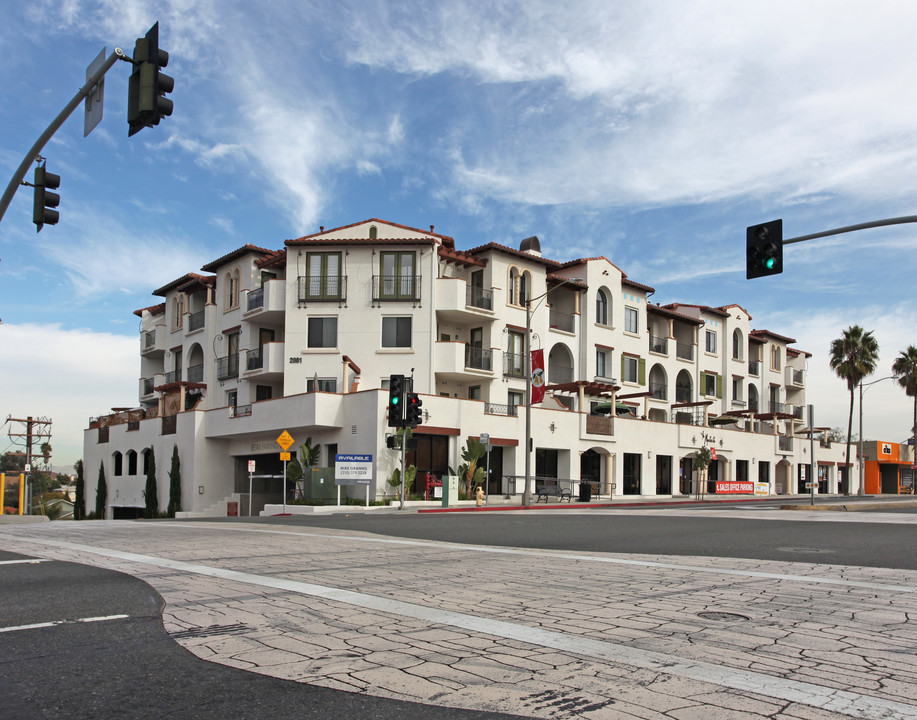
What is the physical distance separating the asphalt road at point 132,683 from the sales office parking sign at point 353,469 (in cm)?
2613

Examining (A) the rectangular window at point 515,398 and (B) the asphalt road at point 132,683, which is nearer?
(B) the asphalt road at point 132,683

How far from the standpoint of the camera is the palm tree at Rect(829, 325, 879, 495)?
216ft

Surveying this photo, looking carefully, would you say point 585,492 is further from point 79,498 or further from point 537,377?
point 79,498

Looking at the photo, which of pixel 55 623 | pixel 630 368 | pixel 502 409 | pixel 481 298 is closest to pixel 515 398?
pixel 502 409

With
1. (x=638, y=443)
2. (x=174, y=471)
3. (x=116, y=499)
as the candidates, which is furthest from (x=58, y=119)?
(x=116, y=499)

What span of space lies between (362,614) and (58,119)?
9717 millimetres

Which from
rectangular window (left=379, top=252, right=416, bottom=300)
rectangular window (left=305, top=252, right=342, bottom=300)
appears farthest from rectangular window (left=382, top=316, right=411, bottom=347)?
rectangular window (left=305, top=252, right=342, bottom=300)

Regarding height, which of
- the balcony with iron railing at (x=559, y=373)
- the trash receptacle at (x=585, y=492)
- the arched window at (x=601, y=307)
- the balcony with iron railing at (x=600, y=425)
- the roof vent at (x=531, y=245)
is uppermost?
the roof vent at (x=531, y=245)

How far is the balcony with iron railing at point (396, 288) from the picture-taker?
4166cm

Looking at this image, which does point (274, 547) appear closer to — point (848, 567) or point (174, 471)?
point (848, 567)

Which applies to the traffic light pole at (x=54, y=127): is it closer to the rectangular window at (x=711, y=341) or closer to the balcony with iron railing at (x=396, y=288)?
the balcony with iron railing at (x=396, y=288)

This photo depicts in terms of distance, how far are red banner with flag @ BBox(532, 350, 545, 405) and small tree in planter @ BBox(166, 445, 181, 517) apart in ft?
72.0

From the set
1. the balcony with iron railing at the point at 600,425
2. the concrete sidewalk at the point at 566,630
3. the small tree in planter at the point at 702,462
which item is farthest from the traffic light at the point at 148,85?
the small tree in planter at the point at 702,462

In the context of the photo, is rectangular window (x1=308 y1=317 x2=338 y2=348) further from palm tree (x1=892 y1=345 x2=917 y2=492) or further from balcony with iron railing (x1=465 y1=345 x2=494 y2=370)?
palm tree (x1=892 y1=345 x2=917 y2=492)
